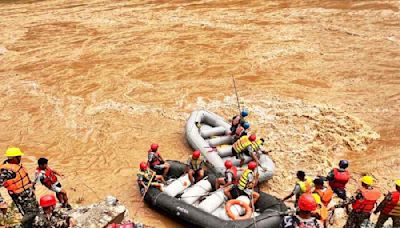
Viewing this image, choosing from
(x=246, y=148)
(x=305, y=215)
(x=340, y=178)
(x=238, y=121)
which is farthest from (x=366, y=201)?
(x=238, y=121)

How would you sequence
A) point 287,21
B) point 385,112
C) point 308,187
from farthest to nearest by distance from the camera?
point 287,21 → point 385,112 → point 308,187

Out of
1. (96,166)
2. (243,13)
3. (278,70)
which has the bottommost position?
(96,166)

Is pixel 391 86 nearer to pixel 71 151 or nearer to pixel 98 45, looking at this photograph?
pixel 71 151

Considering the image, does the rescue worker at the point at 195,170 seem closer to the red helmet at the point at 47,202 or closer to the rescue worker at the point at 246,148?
the rescue worker at the point at 246,148

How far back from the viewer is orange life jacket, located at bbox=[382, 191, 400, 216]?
6281 mm

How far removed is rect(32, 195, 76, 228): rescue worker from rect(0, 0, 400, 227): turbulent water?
295 cm

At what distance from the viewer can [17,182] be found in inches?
263

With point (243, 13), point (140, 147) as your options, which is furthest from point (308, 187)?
point (243, 13)

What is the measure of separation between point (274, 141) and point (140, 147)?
3.86m

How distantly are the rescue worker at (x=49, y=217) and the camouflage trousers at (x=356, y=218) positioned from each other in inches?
187

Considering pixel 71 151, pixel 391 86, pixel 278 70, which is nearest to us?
pixel 71 151

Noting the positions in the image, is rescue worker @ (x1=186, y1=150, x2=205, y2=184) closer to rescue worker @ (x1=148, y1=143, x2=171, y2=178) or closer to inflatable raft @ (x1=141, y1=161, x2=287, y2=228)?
inflatable raft @ (x1=141, y1=161, x2=287, y2=228)

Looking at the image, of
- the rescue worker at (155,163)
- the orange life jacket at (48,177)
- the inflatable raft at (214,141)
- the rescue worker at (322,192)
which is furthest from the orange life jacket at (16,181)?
the rescue worker at (322,192)

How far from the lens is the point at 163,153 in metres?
10.8
